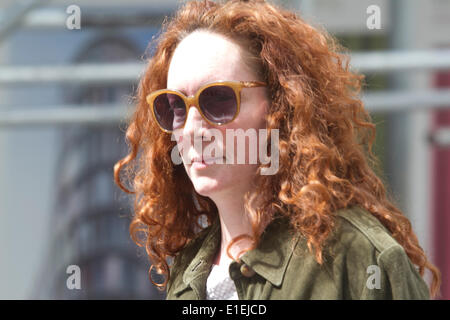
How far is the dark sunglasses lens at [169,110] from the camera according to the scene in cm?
136

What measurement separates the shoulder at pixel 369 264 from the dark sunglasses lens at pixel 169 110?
1.34 feet

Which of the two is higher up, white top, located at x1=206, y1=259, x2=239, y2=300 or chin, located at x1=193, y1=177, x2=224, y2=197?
chin, located at x1=193, y1=177, x2=224, y2=197

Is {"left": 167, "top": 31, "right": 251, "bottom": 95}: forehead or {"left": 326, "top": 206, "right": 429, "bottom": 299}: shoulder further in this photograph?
{"left": 167, "top": 31, "right": 251, "bottom": 95}: forehead

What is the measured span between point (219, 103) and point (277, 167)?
0.65ft

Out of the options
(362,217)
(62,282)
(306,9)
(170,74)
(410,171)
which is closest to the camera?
(362,217)

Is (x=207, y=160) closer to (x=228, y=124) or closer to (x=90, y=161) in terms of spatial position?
(x=228, y=124)

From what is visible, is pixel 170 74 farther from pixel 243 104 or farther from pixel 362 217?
pixel 362 217

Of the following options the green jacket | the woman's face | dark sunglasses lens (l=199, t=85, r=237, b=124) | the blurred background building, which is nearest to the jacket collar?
the green jacket

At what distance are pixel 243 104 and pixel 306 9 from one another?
5.87ft

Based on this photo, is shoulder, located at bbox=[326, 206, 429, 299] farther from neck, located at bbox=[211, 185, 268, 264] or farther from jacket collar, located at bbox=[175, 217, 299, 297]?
neck, located at bbox=[211, 185, 268, 264]

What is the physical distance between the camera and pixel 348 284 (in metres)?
1.21

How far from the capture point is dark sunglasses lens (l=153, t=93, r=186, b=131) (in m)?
1.36

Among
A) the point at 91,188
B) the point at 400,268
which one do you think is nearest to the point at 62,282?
the point at 91,188

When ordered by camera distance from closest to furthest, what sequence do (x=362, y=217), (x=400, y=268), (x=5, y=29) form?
(x=400, y=268) → (x=362, y=217) → (x=5, y=29)
